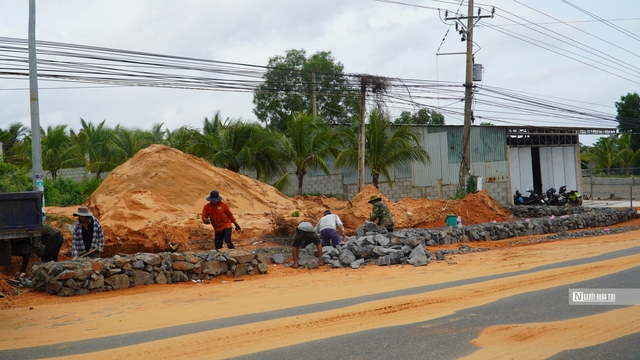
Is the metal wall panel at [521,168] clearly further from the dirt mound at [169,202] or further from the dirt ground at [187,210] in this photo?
the dirt mound at [169,202]

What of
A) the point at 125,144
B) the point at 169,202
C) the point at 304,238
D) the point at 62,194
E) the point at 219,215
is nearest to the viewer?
the point at 304,238

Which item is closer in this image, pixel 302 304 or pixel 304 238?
pixel 302 304

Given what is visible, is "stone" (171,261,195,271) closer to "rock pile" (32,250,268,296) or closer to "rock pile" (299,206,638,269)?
"rock pile" (32,250,268,296)

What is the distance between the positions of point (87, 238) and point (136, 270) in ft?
4.74

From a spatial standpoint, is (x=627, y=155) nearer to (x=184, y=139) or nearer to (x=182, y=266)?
(x=184, y=139)

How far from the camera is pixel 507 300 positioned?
8805 mm

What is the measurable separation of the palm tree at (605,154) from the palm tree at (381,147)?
26.9m

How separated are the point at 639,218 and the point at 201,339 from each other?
2358 cm

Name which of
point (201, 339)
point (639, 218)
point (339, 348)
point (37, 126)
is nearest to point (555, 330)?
point (339, 348)

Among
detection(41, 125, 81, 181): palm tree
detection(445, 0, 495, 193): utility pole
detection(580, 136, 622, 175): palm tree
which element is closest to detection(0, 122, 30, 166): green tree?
detection(41, 125, 81, 181): palm tree

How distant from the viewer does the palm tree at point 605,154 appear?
4966 cm

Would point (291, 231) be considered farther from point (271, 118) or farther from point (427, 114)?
point (427, 114)

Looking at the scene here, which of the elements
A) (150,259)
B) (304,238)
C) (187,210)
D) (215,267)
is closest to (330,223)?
(304,238)

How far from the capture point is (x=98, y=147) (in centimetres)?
3231
